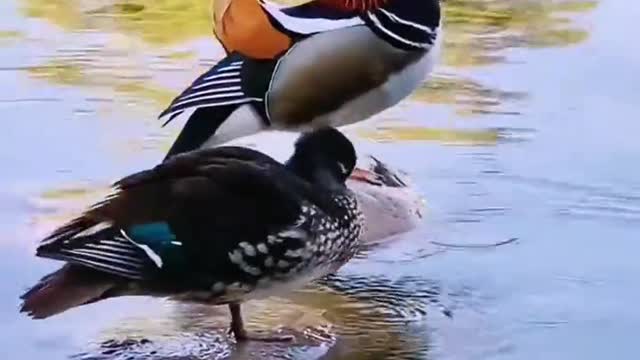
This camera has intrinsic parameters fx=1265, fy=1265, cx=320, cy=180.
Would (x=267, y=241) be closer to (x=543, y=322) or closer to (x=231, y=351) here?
(x=231, y=351)

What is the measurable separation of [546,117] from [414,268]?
0.30m

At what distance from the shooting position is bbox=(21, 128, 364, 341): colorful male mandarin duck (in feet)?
3.64

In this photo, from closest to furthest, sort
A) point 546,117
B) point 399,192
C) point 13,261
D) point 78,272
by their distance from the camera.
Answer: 1. point 78,272
2. point 13,261
3. point 399,192
4. point 546,117

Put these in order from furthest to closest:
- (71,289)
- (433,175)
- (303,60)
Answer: (433,175), (303,60), (71,289)

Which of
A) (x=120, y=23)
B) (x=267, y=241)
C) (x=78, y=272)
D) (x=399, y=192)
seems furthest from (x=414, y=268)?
(x=120, y=23)

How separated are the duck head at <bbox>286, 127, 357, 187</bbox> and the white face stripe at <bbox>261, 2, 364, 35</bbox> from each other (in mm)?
102

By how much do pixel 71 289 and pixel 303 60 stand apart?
0.32m

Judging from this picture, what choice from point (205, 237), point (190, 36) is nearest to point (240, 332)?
point (205, 237)

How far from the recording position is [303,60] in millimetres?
1243

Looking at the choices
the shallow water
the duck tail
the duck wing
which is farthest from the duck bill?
the duck tail

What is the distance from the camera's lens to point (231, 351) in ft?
3.82

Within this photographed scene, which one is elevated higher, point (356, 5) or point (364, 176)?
point (356, 5)

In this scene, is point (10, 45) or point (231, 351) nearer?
point (231, 351)

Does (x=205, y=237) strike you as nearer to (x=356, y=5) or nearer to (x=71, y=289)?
(x=71, y=289)
